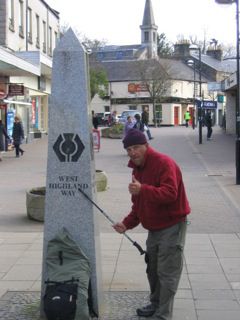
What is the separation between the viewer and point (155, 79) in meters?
71.4

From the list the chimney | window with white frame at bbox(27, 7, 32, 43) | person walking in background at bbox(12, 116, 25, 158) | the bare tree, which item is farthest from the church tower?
person walking in background at bbox(12, 116, 25, 158)

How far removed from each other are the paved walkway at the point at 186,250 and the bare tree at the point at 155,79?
179 ft

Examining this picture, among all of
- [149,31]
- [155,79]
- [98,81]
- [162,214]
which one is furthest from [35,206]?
[149,31]

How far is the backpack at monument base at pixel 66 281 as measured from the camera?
4.84 m

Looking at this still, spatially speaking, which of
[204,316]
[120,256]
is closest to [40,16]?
[120,256]

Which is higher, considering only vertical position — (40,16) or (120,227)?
(40,16)

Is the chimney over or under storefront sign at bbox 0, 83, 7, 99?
over

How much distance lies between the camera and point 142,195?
185 inches

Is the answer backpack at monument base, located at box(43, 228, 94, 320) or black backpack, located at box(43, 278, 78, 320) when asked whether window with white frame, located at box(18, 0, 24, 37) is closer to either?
backpack at monument base, located at box(43, 228, 94, 320)

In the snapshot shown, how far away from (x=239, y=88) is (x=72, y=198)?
1216 centimetres

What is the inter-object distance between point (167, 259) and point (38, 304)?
4.81 ft

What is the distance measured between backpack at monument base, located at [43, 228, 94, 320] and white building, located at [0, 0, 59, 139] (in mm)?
17514

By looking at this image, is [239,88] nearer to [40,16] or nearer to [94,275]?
[94,275]

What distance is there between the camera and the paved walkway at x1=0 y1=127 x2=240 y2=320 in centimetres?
593
